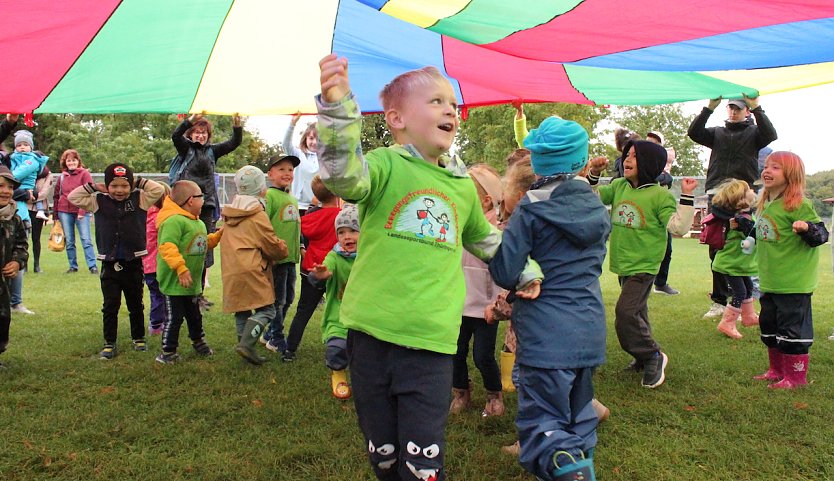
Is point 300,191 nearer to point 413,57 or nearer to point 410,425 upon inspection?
point 413,57

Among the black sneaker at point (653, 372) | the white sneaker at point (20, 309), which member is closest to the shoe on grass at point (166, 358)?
the white sneaker at point (20, 309)

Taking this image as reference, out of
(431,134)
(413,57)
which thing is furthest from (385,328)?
(413,57)

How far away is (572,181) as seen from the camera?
2.76 meters

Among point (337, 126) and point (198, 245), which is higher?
point (337, 126)

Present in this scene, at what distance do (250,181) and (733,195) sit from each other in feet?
13.2

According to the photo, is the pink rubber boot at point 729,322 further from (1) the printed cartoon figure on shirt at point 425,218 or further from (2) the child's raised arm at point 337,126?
(2) the child's raised arm at point 337,126

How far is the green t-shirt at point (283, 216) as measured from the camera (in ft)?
17.4

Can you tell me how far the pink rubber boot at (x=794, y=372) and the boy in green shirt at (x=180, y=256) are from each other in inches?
161

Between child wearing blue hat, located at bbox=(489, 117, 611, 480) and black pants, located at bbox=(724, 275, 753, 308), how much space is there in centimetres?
396

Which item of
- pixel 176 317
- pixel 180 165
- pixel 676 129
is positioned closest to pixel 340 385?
pixel 176 317

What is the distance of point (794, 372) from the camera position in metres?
4.38

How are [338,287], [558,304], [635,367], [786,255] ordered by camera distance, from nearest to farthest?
1. [558,304]
2. [338,287]
3. [786,255]
4. [635,367]

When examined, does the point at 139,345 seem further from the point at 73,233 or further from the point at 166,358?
the point at 73,233

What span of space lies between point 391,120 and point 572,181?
876 mm
